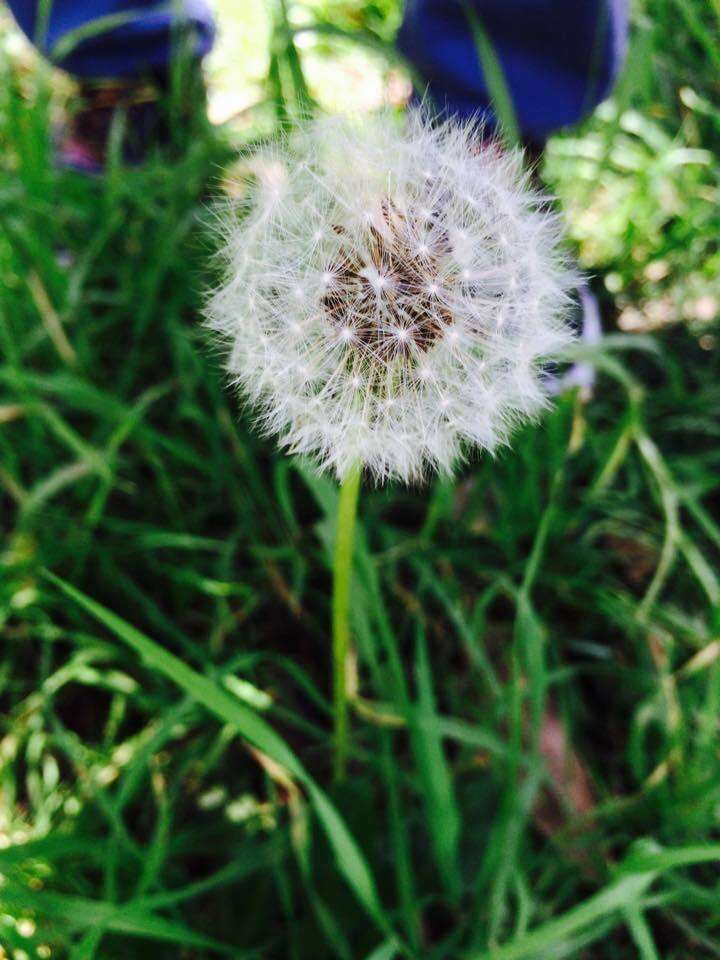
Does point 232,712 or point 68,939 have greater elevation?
point 232,712

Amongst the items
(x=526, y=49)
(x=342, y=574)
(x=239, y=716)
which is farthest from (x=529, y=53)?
(x=239, y=716)

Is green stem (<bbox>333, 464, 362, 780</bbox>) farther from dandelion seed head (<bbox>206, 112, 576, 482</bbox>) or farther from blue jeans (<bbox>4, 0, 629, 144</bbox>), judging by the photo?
blue jeans (<bbox>4, 0, 629, 144</bbox>)

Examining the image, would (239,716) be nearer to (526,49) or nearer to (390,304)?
(390,304)

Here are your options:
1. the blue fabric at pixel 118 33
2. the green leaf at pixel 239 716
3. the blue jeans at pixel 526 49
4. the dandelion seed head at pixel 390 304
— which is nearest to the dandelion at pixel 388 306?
the dandelion seed head at pixel 390 304

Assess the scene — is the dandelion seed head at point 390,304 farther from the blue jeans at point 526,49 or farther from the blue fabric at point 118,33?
the blue fabric at point 118,33

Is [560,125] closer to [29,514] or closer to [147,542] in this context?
[147,542]

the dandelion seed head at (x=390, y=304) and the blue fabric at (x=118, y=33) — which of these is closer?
the dandelion seed head at (x=390, y=304)

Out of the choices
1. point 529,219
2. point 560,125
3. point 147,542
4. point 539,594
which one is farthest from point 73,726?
point 560,125

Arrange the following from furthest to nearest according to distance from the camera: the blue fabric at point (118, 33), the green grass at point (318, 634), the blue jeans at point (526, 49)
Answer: the blue fabric at point (118, 33), the blue jeans at point (526, 49), the green grass at point (318, 634)
